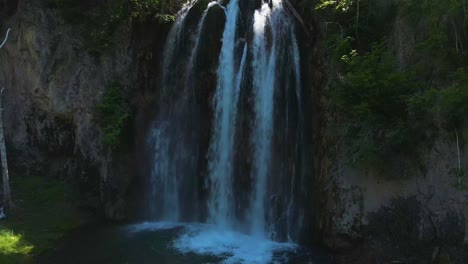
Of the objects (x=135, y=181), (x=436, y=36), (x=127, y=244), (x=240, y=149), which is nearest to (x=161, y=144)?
(x=135, y=181)

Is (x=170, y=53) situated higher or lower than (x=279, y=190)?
higher

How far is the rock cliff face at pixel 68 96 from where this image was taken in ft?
42.5

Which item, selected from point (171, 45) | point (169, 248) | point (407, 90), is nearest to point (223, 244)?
point (169, 248)

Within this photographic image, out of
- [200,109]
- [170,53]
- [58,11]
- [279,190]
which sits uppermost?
[58,11]

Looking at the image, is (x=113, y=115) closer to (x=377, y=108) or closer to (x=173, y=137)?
(x=173, y=137)

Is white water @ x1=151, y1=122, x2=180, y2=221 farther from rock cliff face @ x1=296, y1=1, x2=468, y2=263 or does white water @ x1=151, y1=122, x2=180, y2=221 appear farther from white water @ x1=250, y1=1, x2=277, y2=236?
rock cliff face @ x1=296, y1=1, x2=468, y2=263

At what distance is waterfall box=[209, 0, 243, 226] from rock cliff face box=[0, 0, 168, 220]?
2123 mm

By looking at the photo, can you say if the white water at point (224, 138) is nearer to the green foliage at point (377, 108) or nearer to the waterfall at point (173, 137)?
the waterfall at point (173, 137)

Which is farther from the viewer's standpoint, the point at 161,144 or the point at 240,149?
the point at 161,144

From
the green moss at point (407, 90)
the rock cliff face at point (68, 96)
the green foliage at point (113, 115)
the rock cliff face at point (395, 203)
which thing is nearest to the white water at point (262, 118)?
the rock cliff face at point (395, 203)

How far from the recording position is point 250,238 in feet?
36.4

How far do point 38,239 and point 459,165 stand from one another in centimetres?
884

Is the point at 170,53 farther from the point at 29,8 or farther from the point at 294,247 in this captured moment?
the point at 294,247

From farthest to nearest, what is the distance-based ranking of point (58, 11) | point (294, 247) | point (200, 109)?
point (58, 11) < point (200, 109) < point (294, 247)
